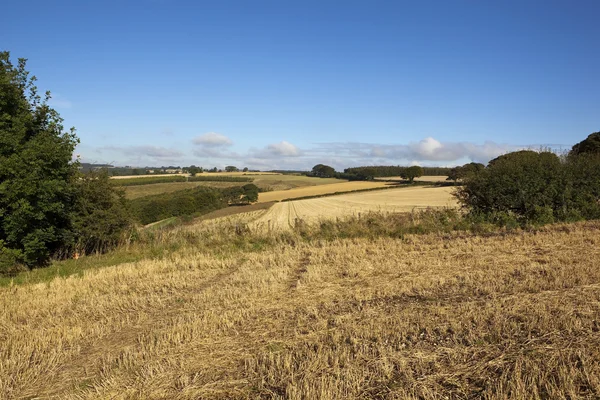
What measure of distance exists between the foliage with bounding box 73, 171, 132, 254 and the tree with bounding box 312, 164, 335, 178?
322 ft

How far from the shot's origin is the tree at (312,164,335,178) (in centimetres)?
12299

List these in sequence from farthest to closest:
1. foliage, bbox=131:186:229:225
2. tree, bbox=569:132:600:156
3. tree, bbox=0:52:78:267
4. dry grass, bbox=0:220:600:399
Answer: foliage, bbox=131:186:229:225, tree, bbox=569:132:600:156, tree, bbox=0:52:78:267, dry grass, bbox=0:220:600:399

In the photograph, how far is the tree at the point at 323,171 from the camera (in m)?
123

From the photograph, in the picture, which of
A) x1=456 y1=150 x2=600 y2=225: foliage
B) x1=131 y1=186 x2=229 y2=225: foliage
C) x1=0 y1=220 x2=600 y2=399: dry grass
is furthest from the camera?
x1=131 y1=186 x2=229 y2=225: foliage

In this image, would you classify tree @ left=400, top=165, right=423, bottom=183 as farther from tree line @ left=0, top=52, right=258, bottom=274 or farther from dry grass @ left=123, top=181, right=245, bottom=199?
tree line @ left=0, top=52, right=258, bottom=274

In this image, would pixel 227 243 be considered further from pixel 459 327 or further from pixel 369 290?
pixel 459 327

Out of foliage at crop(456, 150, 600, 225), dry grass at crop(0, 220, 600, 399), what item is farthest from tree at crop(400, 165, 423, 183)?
dry grass at crop(0, 220, 600, 399)

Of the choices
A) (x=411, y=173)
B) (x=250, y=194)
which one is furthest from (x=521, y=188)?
(x=411, y=173)

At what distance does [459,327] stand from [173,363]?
14.5ft

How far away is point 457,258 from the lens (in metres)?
11.9

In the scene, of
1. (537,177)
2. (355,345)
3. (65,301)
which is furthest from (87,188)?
(537,177)

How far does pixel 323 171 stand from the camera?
126250mm

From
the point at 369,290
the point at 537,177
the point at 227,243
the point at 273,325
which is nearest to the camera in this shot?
the point at 273,325

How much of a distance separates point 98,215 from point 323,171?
106620 mm
